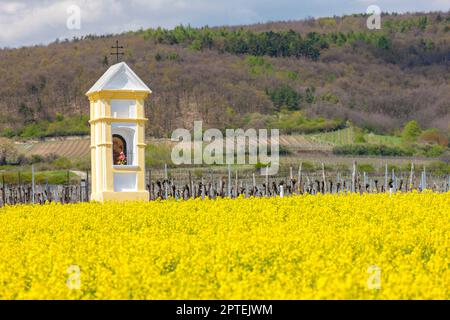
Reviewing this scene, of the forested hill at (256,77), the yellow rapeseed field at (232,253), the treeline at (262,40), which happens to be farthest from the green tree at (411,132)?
the yellow rapeseed field at (232,253)

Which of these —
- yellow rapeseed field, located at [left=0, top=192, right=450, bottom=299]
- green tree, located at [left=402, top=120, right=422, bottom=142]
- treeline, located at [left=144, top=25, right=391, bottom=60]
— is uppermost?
treeline, located at [left=144, top=25, right=391, bottom=60]

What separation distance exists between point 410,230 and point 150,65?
4041 inches

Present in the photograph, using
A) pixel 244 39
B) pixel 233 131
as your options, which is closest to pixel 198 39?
pixel 244 39

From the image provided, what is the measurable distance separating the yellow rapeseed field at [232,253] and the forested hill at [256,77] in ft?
199

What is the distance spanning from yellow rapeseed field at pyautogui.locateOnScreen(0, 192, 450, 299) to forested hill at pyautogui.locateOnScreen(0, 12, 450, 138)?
60592mm

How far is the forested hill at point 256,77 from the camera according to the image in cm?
9338

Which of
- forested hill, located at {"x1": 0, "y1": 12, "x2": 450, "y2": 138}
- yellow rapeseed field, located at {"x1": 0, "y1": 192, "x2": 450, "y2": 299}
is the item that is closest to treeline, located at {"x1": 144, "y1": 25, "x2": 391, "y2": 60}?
forested hill, located at {"x1": 0, "y1": 12, "x2": 450, "y2": 138}

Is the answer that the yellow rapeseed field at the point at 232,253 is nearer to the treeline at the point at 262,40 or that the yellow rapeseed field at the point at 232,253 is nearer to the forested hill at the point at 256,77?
the forested hill at the point at 256,77

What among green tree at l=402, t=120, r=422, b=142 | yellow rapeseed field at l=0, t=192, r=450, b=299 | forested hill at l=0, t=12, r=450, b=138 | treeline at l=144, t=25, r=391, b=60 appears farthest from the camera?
treeline at l=144, t=25, r=391, b=60

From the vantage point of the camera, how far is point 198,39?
5684 inches

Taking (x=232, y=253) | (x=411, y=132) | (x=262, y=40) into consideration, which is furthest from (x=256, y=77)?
(x=232, y=253)

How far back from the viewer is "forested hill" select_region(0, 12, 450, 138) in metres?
93.4

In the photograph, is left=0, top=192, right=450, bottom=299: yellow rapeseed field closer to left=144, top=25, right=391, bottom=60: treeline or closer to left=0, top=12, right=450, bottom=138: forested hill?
left=0, top=12, right=450, bottom=138: forested hill

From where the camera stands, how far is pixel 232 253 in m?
13.2
